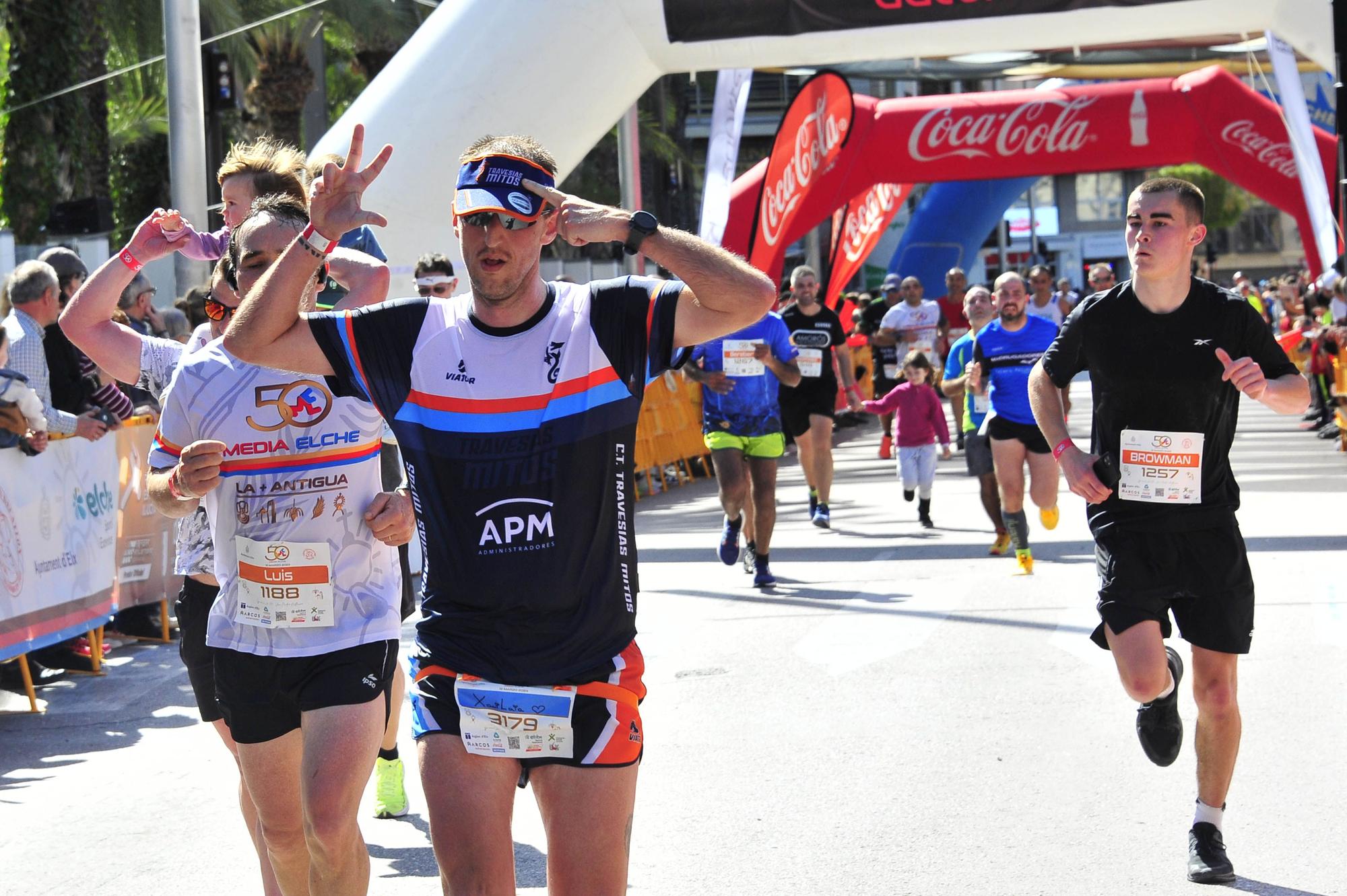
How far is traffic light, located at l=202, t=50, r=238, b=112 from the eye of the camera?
13.7 metres

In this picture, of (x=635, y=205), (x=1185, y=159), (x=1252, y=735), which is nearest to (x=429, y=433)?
(x=1252, y=735)

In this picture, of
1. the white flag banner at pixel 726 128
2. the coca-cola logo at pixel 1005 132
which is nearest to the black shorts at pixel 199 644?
the white flag banner at pixel 726 128

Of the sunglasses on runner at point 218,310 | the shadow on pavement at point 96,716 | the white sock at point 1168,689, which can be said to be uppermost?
the sunglasses on runner at point 218,310

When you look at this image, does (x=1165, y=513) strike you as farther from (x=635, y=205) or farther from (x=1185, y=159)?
(x=1185, y=159)

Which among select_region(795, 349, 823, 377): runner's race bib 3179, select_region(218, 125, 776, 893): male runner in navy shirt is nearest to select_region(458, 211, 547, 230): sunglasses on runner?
select_region(218, 125, 776, 893): male runner in navy shirt

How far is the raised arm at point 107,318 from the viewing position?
4.50m

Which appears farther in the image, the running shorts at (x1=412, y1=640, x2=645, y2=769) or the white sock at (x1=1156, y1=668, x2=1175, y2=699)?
the white sock at (x1=1156, y1=668, x2=1175, y2=699)

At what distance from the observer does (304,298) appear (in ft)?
11.9

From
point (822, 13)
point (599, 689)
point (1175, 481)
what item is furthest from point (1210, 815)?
point (822, 13)

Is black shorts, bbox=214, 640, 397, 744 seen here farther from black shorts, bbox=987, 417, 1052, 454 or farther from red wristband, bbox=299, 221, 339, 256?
black shorts, bbox=987, 417, 1052, 454

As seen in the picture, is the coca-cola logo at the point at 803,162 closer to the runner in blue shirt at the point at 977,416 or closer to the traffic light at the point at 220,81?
the runner in blue shirt at the point at 977,416

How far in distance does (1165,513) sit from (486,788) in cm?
269

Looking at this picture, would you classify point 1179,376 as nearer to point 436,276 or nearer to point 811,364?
point 436,276

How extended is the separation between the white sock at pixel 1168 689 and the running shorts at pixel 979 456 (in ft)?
20.4
